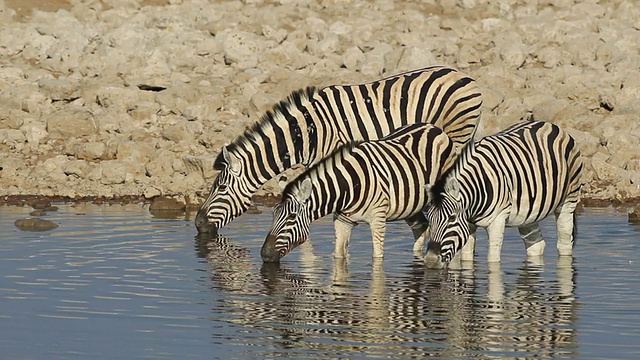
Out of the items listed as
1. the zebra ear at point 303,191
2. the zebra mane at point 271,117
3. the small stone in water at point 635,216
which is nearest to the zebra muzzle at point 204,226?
the zebra mane at point 271,117

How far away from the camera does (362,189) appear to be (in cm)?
1435

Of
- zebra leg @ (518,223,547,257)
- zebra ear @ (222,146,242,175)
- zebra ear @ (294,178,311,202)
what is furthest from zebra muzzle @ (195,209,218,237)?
zebra leg @ (518,223,547,257)

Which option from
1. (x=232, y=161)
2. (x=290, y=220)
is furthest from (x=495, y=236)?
(x=232, y=161)

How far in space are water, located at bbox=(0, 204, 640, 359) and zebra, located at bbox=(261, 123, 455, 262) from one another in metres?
0.32

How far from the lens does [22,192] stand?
21172 mm

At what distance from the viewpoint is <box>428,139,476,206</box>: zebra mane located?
13.6 m

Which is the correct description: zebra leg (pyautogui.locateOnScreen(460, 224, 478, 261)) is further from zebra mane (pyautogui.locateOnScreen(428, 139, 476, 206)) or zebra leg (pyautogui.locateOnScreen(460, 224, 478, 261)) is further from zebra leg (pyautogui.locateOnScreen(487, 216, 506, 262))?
zebra mane (pyautogui.locateOnScreen(428, 139, 476, 206))

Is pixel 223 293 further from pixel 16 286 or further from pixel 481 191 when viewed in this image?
pixel 481 191

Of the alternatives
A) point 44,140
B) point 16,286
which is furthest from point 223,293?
point 44,140

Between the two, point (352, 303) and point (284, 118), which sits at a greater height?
point (284, 118)

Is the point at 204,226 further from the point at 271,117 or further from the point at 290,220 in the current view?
the point at 290,220

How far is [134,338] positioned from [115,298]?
185 centimetres

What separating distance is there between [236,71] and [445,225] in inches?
517

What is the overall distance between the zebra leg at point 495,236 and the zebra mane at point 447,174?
65 centimetres
